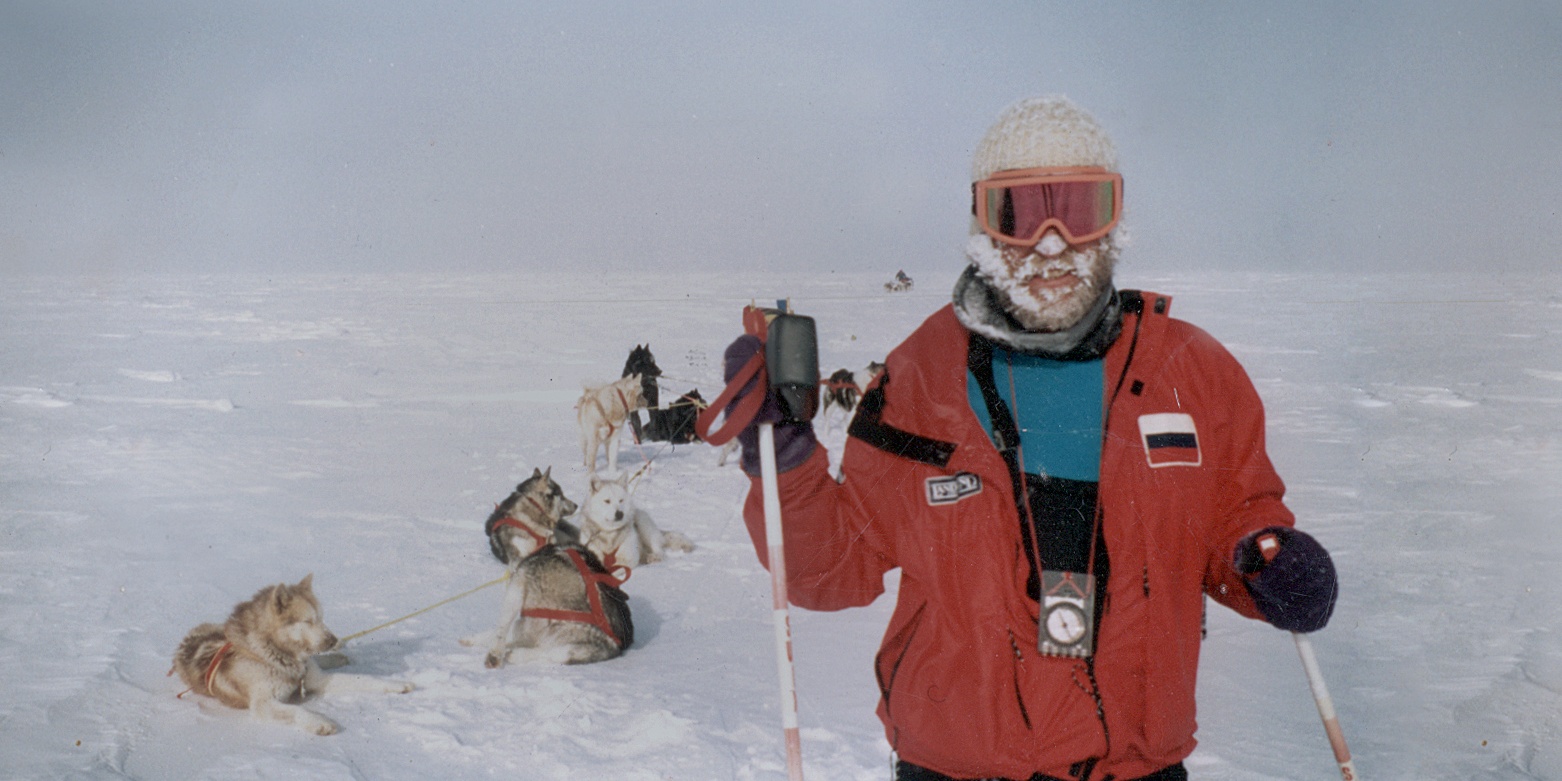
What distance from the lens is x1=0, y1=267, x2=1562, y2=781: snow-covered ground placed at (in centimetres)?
307

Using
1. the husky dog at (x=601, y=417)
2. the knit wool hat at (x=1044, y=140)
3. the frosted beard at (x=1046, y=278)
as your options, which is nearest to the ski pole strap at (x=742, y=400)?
the frosted beard at (x=1046, y=278)

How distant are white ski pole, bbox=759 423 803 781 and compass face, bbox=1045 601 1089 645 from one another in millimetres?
422

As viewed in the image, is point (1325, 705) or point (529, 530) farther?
point (529, 530)

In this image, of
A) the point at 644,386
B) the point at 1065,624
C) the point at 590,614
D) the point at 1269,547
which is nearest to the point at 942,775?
the point at 1065,624

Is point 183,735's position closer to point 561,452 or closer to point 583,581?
Answer: point 583,581

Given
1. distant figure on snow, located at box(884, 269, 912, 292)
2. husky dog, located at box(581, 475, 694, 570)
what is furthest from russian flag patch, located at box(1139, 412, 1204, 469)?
distant figure on snow, located at box(884, 269, 912, 292)

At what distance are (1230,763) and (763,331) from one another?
89.8 inches

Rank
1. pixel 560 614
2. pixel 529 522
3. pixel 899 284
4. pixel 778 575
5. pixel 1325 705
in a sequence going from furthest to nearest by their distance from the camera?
1. pixel 899 284
2. pixel 529 522
3. pixel 560 614
4. pixel 1325 705
5. pixel 778 575

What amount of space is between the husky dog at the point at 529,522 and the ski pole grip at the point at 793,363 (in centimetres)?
385

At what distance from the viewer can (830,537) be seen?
1.54m

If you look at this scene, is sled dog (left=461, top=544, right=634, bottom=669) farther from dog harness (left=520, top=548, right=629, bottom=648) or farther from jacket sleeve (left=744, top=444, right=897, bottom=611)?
jacket sleeve (left=744, top=444, right=897, bottom=611)

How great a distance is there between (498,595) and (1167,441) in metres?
4.08

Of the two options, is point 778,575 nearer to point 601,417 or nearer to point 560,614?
point 560,614

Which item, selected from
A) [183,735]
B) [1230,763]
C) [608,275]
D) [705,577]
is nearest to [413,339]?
[705,577]
